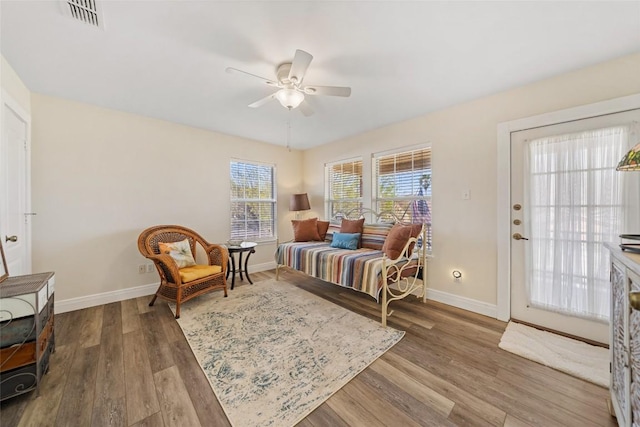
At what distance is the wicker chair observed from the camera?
253 cm

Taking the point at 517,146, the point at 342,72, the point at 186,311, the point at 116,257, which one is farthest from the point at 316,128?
the point at 116,257

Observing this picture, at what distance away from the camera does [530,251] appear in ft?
7.54

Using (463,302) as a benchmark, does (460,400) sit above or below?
below

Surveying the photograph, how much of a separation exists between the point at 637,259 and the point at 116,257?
4452 mm

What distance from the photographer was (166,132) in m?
3.28

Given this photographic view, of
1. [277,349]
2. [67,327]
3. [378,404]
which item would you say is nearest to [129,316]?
[67,327]

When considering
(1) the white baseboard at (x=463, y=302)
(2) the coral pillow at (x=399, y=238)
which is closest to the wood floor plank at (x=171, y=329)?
(2) the coral pillow at (x=399, y=238)

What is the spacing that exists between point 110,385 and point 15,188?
2.10 metres

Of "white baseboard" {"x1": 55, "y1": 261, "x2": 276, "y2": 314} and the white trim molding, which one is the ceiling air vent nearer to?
"white baseboard" {"x1": 55, "y1": 261, "x2": 276, "y2": 314}

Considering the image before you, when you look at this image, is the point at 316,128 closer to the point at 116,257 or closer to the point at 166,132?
the point at 166,132

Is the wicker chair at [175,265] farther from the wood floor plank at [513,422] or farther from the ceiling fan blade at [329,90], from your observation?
the wood floor plank at [513,422]

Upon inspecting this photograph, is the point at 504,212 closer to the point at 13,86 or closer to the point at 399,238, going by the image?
the point at 399,238

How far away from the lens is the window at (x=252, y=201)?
407cm

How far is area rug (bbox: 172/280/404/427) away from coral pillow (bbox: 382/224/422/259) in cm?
78
